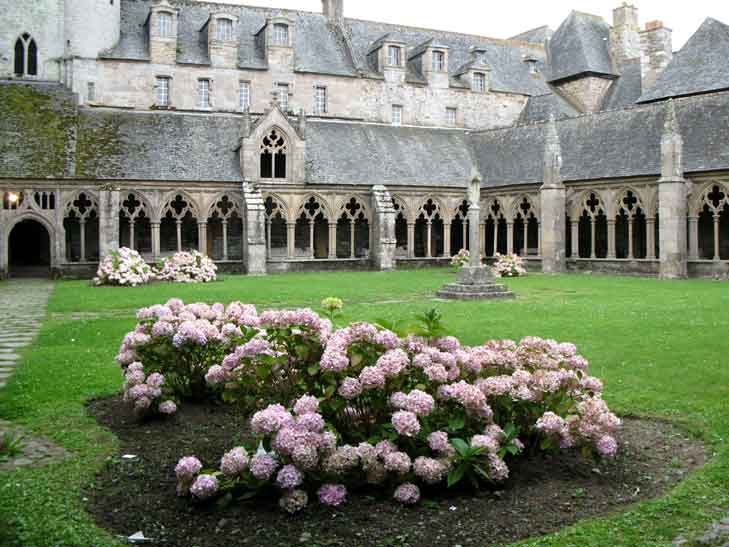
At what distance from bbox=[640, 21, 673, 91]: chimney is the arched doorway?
1262 inches

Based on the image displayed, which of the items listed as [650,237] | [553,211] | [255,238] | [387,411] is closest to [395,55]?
[553,211]

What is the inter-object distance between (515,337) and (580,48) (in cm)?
3751

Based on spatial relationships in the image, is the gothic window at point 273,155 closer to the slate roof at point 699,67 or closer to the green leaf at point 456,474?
the slate roof at point 699,67

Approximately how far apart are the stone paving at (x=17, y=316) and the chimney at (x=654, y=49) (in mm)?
33031

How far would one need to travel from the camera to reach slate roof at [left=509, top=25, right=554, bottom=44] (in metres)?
48.5

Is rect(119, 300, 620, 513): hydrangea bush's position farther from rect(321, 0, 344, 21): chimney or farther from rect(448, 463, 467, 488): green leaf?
rect(321, 0, 344, 21): chimney

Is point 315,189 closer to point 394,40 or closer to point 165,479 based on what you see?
point 394,40

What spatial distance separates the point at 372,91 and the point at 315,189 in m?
10.1

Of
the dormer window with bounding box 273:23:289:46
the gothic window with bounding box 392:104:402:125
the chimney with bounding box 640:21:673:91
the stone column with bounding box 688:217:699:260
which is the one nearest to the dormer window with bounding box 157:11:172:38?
the dormer window with bounding box 273:23:289:46

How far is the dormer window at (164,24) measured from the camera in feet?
119

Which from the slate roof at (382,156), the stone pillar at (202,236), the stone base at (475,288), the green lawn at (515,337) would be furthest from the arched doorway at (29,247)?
the stone base at (475,288)

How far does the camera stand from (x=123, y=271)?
2419 centimetres

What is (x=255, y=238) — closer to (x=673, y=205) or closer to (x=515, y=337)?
(x=673, y=205)

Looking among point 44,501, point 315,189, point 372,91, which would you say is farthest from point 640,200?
point 44,501
